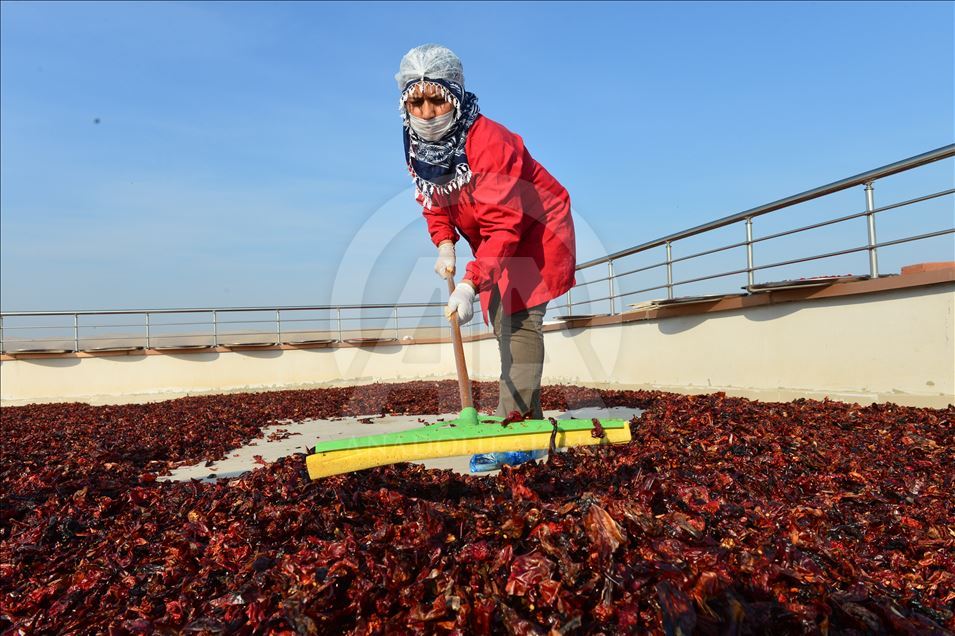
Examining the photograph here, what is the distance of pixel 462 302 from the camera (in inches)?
112

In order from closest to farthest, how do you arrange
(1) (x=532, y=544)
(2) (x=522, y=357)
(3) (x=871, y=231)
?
(1) (x=532, y=544)
(2) (x=522, y=357)
(3) (x=871, y=231)

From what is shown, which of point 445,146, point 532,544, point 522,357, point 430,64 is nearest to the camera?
point 532,544

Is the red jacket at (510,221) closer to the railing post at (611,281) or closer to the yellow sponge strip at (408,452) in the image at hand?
the yellow sponge strip at (408,452)

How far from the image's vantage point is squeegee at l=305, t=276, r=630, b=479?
2385 mm

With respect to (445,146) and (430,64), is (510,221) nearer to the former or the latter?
(445,146)

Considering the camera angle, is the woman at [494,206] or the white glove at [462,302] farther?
the woman at [494,206]

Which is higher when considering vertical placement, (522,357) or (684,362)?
(522,357)

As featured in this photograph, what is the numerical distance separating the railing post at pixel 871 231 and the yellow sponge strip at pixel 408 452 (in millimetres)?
3897

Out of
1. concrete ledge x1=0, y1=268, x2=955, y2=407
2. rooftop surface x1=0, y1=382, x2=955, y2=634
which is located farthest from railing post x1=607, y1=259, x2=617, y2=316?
rooftop surface x1=0, y1=382, x2=955, y2=634

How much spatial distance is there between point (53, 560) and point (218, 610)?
119 centimetres

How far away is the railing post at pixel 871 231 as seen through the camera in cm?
465

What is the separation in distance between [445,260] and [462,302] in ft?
2.54

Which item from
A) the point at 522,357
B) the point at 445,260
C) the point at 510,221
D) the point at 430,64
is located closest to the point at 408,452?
the point at 522,357

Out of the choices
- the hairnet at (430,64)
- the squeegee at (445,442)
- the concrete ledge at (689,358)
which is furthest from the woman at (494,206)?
the concrete ledge at (689,358)
